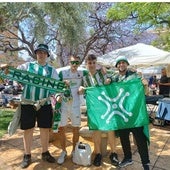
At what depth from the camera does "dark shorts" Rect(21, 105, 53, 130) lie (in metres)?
4.82

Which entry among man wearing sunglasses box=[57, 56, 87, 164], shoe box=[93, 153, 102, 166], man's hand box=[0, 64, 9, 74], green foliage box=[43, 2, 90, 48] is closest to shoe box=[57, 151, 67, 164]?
man wearing sunglasses box=[57, 56, 87, 164]

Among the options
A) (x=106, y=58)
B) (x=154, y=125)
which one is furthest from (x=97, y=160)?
(x=106, y=58)

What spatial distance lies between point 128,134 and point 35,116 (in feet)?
5.19

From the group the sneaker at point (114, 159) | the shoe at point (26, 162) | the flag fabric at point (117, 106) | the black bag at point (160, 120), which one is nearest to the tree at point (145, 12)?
the black bag at point (160, 120)

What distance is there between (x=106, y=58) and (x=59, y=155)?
6.28 meters

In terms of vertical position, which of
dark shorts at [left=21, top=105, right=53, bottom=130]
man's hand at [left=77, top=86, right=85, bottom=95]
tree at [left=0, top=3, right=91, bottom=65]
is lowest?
dark shorts at [left=21, top=105, right=53, bottom=130]

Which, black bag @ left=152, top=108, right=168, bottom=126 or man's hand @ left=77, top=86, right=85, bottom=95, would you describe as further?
black bag @ left=152, top=108, right=168, bottom=126

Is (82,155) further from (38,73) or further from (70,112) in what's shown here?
(38,73)

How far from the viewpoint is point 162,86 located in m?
10.0

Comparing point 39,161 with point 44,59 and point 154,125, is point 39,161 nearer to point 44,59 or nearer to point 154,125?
point 44,59

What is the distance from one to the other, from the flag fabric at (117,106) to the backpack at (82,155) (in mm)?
482

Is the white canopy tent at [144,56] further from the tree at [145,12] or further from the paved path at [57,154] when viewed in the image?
the paved path at [57,154]

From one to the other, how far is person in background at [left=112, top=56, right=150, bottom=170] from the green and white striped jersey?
108 cm

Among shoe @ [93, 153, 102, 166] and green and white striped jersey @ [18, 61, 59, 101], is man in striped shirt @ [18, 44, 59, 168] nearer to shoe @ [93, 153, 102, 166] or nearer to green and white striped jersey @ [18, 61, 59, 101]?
green and white striped jersey @ [18, 61, 59, 101]
